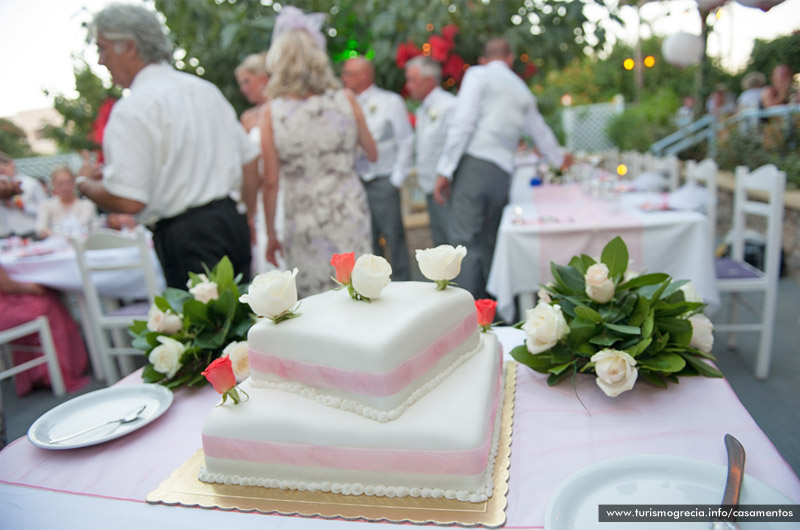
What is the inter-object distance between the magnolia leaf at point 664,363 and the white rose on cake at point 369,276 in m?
0.54

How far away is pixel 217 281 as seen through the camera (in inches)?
52.5

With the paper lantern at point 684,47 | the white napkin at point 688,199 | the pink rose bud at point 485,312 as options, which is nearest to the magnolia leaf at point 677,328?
the pink rose bud at point 485,312

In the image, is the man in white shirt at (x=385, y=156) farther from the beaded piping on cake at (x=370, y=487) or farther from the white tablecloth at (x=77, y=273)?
the beaded piping on cake at (x=370, y=487)

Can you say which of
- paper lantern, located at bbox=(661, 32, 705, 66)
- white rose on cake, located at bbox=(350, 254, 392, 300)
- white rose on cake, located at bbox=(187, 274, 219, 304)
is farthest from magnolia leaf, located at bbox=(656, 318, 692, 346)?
paper lantern, located at bbox=(661, 32, 705, 66)

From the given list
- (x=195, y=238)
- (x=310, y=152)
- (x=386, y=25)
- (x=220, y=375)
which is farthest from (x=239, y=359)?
(x=386, y=25)

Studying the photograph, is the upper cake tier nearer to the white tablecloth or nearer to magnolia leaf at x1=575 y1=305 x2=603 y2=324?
magnolia leaf at x1=575 y1=305 x2=603 y2=324

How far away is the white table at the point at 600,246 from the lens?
2418 mm

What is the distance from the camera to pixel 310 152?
9.00 feet

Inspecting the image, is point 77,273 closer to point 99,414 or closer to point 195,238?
point 195,238

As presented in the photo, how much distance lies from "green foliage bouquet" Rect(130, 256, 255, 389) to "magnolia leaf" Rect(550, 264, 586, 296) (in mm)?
749

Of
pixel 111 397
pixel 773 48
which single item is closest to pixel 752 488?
pixel 111 397

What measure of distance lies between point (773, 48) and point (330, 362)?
26.1 feet

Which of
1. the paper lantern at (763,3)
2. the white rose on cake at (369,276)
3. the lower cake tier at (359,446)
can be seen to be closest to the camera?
the lower cake tier at (359,446)

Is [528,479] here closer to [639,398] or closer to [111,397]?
[639,398]
